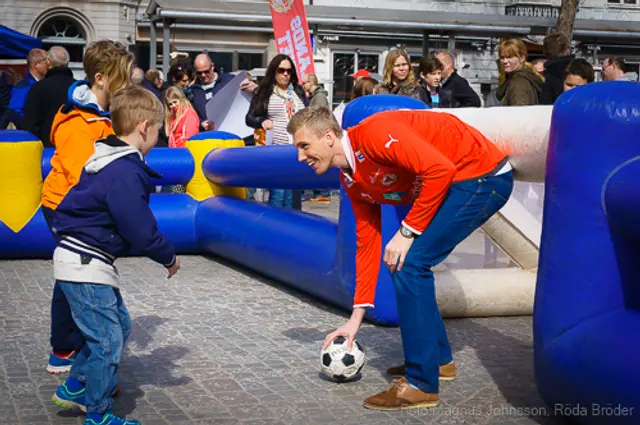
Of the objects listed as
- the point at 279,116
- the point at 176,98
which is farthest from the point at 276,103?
the point at 176,98

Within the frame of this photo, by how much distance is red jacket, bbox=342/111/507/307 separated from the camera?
4012mm

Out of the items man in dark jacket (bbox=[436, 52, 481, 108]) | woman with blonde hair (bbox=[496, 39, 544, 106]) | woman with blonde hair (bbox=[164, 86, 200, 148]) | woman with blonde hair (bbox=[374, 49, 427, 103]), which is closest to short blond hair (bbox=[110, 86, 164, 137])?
woman with blonde hair (bbox=[496, 39, 544, 106])

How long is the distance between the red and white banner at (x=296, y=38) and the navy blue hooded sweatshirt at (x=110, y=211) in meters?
9.68

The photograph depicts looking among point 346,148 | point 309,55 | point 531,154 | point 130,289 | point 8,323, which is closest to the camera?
point 346,148

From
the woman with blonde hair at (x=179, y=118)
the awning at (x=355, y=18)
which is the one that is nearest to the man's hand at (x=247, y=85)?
the woman with blonde hair at (x=179, y=118)

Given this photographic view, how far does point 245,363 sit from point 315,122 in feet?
4.75

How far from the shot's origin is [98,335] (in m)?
3.95

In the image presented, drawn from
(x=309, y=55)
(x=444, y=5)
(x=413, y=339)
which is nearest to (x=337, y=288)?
(x=413, y=339)

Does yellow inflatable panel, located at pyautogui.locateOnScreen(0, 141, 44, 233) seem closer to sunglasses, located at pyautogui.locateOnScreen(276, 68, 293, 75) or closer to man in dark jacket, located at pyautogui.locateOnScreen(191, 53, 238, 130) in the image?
sunglasses, located at pyautogui.locateOnScreen(276, 68, 293, 75)

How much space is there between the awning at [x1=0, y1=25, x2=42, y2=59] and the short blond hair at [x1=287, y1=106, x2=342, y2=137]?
1379 centimetres

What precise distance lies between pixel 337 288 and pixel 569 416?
234 centimetres

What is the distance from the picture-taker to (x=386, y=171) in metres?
4.23

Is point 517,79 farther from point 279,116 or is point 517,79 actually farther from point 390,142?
point 390,142

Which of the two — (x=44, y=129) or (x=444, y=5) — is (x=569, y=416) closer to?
(x=44, y=129)
